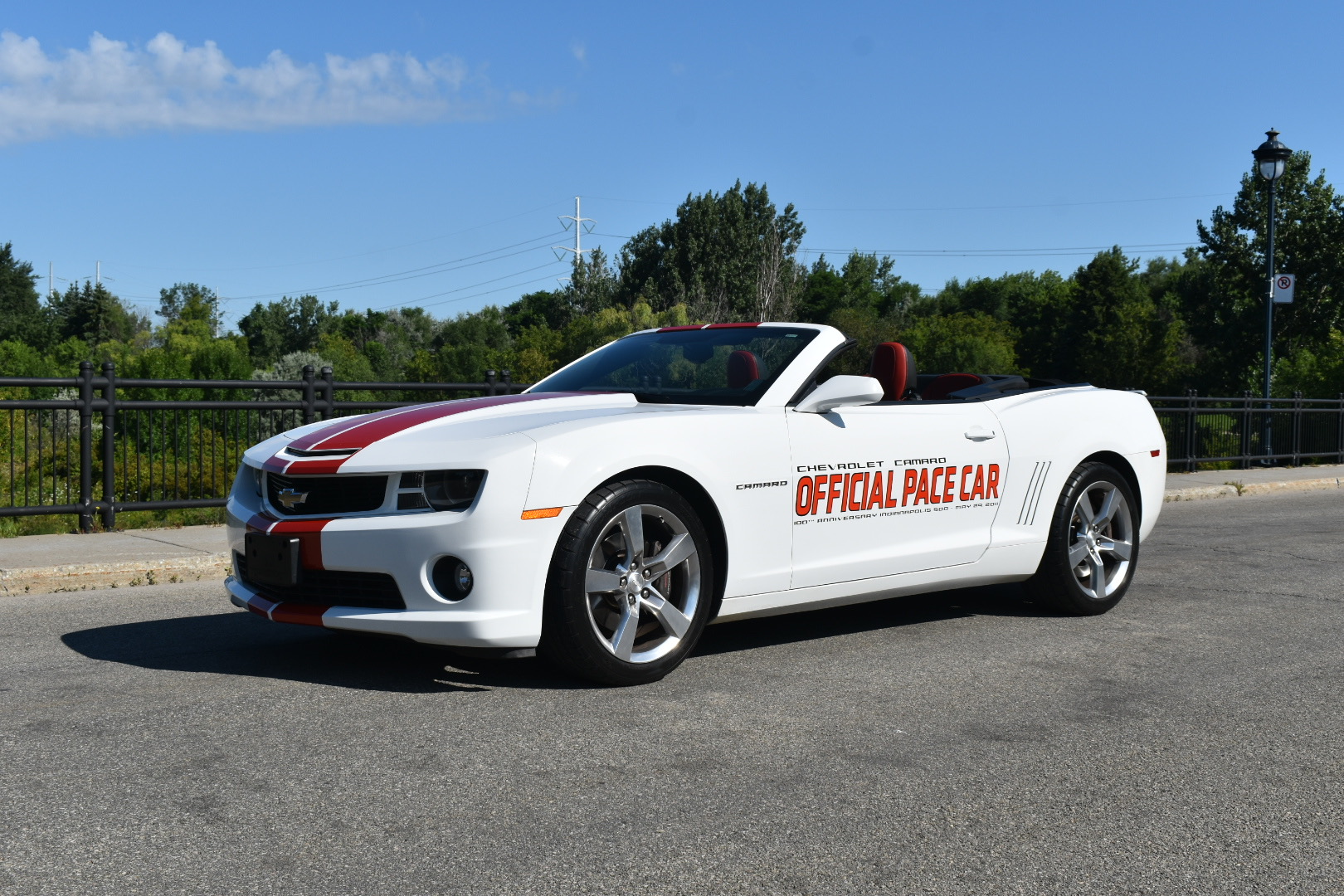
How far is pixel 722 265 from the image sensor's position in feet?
246

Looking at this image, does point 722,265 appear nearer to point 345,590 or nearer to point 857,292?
point 857,292

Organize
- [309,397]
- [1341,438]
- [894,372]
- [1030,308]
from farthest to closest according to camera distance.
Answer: [1030,308] < [1341,438] < [309,397] < [894,372]

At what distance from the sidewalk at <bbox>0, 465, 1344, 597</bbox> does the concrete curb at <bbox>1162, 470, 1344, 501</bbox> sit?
10660 mm

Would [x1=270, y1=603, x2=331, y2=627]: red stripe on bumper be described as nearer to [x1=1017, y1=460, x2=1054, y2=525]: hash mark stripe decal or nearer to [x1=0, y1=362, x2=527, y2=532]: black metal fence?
[x1=1017, y1=460, x2=1054, y2=525]: hash mark stripe decal

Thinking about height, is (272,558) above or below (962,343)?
below

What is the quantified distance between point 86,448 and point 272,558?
5.90 meters

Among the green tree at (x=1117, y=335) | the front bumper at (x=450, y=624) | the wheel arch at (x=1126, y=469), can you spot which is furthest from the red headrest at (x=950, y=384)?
the green tree at (x=1117, y=335)

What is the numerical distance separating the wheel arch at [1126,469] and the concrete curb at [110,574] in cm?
539

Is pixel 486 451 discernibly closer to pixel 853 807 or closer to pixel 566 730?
pixel 566 730

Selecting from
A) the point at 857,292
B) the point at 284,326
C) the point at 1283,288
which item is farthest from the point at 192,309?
the point at 1283,288

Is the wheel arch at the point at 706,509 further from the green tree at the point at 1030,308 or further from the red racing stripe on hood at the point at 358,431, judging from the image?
the green tree at the point at 1030,308

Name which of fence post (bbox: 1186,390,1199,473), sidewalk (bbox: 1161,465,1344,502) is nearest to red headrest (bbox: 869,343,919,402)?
sidewalk (bbox: 1161,465,1344,502)

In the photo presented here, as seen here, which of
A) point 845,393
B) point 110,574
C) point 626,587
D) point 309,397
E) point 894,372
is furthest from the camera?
point 309,397

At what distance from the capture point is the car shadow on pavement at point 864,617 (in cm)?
602
